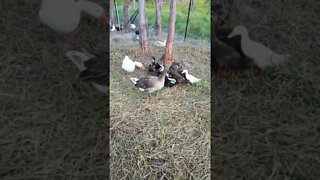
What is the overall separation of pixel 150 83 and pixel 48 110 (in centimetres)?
38

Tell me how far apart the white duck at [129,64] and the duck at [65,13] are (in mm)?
117

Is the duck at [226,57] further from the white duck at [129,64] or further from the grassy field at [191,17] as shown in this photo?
Result: the white duck at [129,64]

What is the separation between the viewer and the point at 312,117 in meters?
1.40

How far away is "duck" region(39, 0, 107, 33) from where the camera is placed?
1175 millimetres

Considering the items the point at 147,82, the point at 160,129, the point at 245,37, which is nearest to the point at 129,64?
the point at 147,82

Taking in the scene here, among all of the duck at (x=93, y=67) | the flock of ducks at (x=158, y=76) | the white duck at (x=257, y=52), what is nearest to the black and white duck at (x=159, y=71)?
the flock of ducks at (x=158, y=76)

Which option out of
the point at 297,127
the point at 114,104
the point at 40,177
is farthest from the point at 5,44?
the point at 297,127

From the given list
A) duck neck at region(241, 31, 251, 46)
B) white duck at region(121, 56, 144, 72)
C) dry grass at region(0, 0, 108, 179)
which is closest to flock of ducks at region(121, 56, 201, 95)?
white duck at region(121, 56, 144, 72)

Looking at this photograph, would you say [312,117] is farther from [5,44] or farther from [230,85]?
[5,44]

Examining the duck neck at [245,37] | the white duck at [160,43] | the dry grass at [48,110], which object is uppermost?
the white duck at [160,43]

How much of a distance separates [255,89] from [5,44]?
77cm

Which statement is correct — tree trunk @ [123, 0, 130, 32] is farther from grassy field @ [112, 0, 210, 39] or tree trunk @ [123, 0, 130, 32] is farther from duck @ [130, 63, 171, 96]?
duck @ [130, 63, 171, 96]

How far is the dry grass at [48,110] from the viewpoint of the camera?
1208mm

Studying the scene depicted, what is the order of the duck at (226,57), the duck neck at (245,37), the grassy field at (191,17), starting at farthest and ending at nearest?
the duck neck at (245,37), the duck at (226,57), the grassy field at (191,17)
